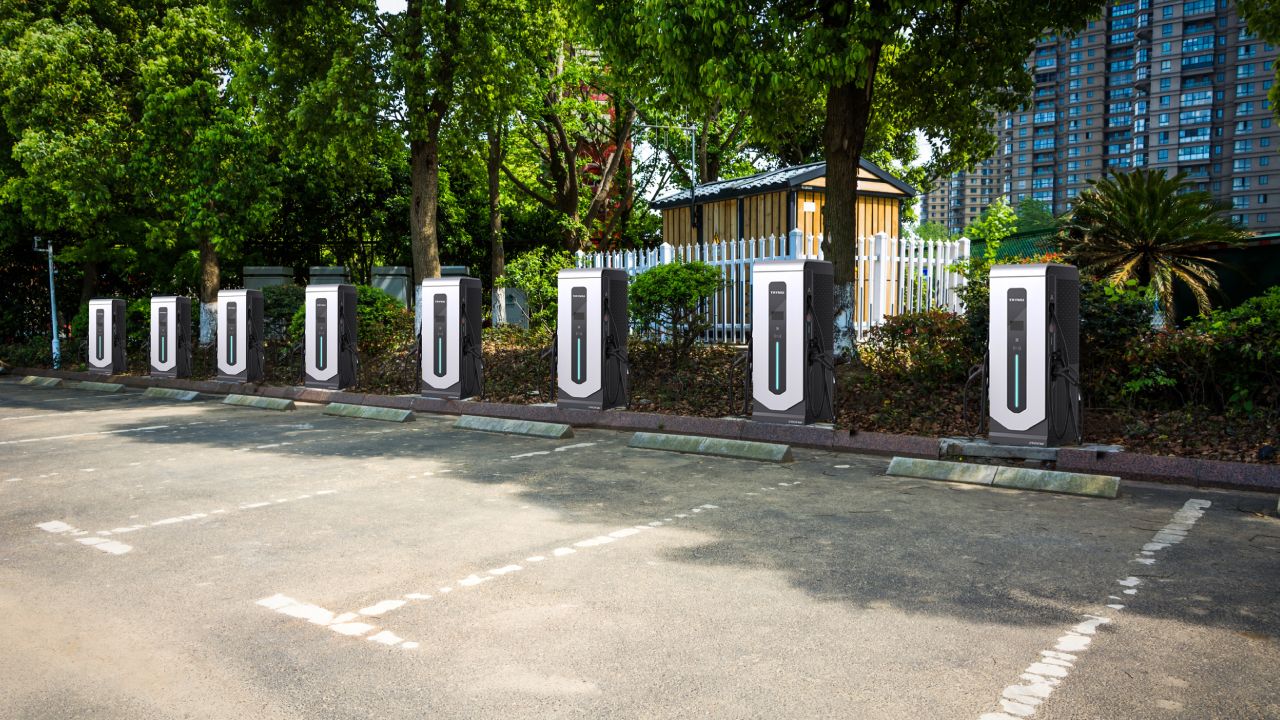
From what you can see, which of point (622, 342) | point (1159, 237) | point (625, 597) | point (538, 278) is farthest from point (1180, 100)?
point (625, 597)

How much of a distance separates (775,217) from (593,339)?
7487 millimetres

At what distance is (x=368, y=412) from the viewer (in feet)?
41.7

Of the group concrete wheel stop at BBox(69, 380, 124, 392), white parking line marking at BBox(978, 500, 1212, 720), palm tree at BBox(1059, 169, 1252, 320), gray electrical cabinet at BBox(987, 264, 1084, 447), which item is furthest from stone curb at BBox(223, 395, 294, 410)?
palm tree at BBox(1059, 169, 1252, 320)

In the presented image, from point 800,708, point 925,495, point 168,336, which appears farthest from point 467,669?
point 168,336

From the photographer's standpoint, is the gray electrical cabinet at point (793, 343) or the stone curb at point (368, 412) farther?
the stone curb at point (368, 412)

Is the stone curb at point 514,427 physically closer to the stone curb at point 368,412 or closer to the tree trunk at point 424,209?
the stone curb at point 368,412

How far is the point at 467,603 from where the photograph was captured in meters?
4.52

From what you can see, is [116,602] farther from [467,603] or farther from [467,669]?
[467,669]

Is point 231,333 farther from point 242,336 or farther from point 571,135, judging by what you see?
point 571,135

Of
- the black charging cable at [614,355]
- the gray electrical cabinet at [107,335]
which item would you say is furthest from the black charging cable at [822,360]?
the gray electrical cabinet at [107,335]

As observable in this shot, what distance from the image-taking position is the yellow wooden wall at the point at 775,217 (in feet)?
57.3

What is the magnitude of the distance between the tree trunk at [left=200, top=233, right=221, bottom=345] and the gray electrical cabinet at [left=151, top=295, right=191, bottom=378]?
3390 mm

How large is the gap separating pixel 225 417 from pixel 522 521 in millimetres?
8231

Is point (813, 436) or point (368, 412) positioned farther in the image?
point (368, 412)
